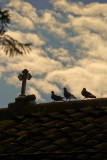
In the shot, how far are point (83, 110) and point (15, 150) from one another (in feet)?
7.80

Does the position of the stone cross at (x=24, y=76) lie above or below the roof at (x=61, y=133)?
above

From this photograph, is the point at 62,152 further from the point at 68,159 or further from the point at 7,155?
the point at 7,155

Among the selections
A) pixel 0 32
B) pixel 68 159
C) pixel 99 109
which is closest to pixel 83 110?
pixel 99 109

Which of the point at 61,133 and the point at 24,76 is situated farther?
the point at 24,76

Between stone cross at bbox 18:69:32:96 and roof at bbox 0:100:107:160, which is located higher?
stone cross at bbox 18:69:32:96

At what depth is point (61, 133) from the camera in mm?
9109

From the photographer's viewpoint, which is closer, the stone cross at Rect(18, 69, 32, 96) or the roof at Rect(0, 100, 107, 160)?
the roof at Rect(0, 100, 107, 160)

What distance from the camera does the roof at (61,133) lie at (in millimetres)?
8180

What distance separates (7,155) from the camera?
823 centimetres

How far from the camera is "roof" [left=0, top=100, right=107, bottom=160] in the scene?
818cm

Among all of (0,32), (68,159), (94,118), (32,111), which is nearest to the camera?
(0,32)

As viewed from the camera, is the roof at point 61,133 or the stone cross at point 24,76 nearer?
the roof at point 61,133

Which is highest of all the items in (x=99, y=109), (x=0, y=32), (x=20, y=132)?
(x=0, y=32)

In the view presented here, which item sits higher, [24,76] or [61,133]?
[24,76]
